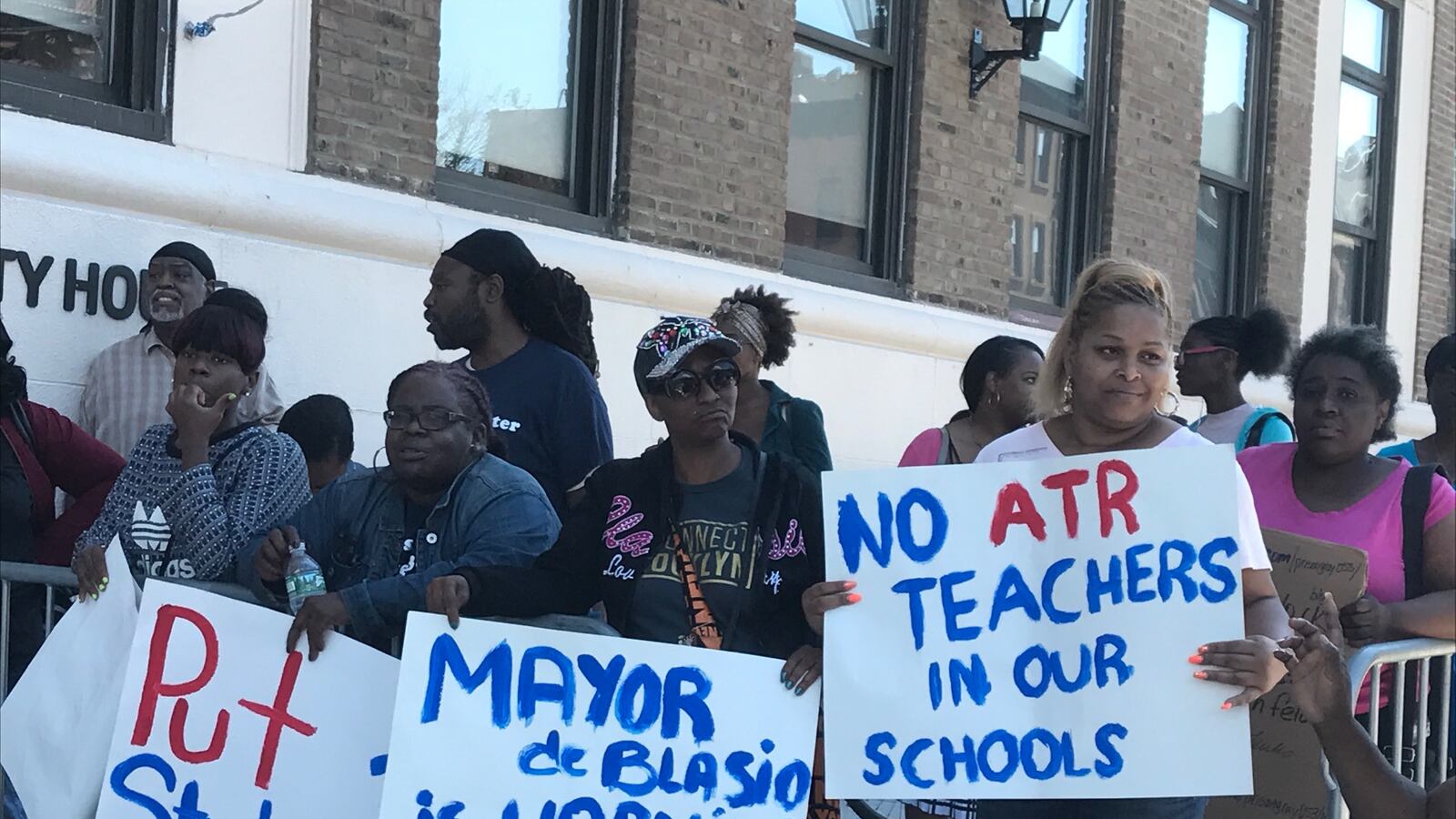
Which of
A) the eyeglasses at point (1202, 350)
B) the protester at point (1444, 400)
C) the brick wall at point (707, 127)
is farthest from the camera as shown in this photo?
the brick wall at point (707, 127)

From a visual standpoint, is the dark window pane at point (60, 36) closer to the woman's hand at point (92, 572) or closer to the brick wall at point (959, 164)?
the woman's hand at point (92, 572)

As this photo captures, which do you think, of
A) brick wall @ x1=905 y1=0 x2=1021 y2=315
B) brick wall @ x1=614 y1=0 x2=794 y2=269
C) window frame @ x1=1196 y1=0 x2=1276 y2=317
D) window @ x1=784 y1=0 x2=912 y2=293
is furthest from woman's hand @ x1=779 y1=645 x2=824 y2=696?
window frame @ x1=1196 y1=0 x2=1276 y2=317

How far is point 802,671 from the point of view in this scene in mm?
3602

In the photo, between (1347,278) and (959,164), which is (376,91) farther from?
(1347,278)

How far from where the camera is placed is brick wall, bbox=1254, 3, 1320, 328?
12.6 meters

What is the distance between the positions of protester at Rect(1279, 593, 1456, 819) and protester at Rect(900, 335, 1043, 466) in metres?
2.81

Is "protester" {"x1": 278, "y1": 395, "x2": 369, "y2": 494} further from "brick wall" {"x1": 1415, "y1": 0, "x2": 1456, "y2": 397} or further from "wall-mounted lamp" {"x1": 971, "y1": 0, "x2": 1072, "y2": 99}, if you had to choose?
"brick wall" {"x1": 1415, "y1": 0, "x2": 1456, "y2": 397}

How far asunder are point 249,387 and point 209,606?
737mm

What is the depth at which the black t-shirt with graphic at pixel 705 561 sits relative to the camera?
3598 mm

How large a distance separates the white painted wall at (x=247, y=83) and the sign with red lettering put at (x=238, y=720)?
9.53 feet

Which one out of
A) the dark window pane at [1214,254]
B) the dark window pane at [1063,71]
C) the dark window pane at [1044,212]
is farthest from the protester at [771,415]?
the dark window pane at [1214,254]

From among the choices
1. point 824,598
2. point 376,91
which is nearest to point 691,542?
point 824,598

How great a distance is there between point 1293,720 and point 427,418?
212 centimetres

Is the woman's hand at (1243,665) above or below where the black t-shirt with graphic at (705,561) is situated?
below
